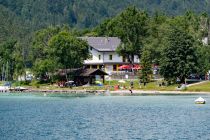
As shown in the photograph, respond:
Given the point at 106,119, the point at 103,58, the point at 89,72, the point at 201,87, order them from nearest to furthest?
the point at 106,119 < the point at 201,87 < the point at 89,72 < the point at 103,58

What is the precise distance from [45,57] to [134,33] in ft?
70.7

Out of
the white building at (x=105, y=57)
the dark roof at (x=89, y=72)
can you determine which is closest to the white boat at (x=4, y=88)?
the dark roof at (x=89, y=72)

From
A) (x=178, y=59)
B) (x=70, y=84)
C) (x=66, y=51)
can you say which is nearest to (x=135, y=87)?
(x=178, y=59)

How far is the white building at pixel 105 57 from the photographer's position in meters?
163

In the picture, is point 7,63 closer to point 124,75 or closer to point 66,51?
point 66,51

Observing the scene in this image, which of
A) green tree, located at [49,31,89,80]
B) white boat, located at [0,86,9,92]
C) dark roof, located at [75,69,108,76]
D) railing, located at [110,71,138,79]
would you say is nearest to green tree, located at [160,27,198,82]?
dark roof, located at [75,69,108,76]

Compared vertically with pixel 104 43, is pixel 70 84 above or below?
below

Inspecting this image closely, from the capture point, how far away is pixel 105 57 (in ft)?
538

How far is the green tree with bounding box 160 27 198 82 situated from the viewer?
418 feet

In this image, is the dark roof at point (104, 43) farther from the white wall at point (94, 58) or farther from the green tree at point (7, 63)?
the green tree at point (7, 63)

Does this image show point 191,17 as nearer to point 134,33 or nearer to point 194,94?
point 134,33

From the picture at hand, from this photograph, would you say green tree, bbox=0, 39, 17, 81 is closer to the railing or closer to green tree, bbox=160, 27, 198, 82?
the railing

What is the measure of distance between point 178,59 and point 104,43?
138 ft

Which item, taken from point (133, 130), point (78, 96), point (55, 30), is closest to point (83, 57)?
point (55, 30)
